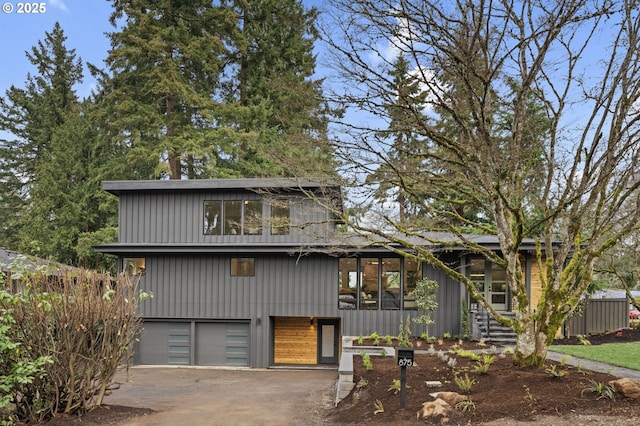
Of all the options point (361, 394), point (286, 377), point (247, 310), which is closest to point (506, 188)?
point (361, 394)

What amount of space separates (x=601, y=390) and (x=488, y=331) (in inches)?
310

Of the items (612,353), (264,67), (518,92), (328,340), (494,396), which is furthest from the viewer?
(264,67)

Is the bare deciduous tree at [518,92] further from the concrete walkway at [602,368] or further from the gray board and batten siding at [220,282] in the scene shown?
the gray board and batten siding at [220,282]

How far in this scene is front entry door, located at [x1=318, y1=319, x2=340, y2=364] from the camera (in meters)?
16.4

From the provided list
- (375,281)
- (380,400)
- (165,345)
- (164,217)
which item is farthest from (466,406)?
(164,217)

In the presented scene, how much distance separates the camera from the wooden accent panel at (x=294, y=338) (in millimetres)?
16484

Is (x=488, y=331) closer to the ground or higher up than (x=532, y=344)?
closer to the ground

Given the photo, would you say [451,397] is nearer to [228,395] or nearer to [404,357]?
[404,357]

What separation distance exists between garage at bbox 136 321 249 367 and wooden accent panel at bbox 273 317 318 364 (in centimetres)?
126

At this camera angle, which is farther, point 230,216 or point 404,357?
point 230,216

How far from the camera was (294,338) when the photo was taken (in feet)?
54.4

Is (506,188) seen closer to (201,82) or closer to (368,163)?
(368,163)

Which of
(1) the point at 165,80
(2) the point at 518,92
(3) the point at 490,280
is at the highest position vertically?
(1) the point at 165,80

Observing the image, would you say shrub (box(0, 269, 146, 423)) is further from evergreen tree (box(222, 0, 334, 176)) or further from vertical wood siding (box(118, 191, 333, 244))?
evergreen tree (box(222, 0, 334, 176))
